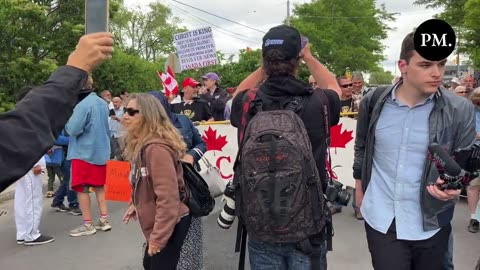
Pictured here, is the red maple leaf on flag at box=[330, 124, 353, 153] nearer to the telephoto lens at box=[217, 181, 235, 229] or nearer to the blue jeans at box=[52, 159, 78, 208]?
the blue jeans at box=[52, 159, 78, 208]

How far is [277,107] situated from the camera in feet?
A: 9.07

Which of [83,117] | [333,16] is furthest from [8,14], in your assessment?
[333,16]

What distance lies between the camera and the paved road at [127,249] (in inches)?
205

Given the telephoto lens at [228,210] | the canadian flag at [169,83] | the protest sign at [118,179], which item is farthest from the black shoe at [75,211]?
the telephoto lens at [228,210]

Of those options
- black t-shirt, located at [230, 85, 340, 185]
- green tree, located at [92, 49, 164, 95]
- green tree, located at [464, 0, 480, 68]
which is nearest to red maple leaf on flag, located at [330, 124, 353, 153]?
black t-shirt, located at [230, 85, 340, 185]

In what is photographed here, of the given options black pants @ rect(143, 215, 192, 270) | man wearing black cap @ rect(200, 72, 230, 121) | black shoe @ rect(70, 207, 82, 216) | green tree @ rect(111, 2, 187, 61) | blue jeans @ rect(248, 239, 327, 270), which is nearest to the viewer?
blue jeans @ rect(248, 239, 327, 270)

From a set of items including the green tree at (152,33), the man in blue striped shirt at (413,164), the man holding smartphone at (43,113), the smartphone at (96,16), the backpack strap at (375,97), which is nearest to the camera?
the man holding smartphone at (43,113)

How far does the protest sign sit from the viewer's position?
6164 millimetres

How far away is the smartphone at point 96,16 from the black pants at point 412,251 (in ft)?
6.91

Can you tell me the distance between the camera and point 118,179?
6211mm

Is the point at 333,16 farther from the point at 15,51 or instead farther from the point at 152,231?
the point at 152,231

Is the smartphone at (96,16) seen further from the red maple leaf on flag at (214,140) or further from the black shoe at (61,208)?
the black shoe at (61,208)

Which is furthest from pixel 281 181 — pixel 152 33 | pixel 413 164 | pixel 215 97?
pixel 152 33

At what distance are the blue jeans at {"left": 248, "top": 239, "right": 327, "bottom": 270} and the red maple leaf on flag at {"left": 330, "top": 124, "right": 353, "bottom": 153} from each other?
4482 mm
